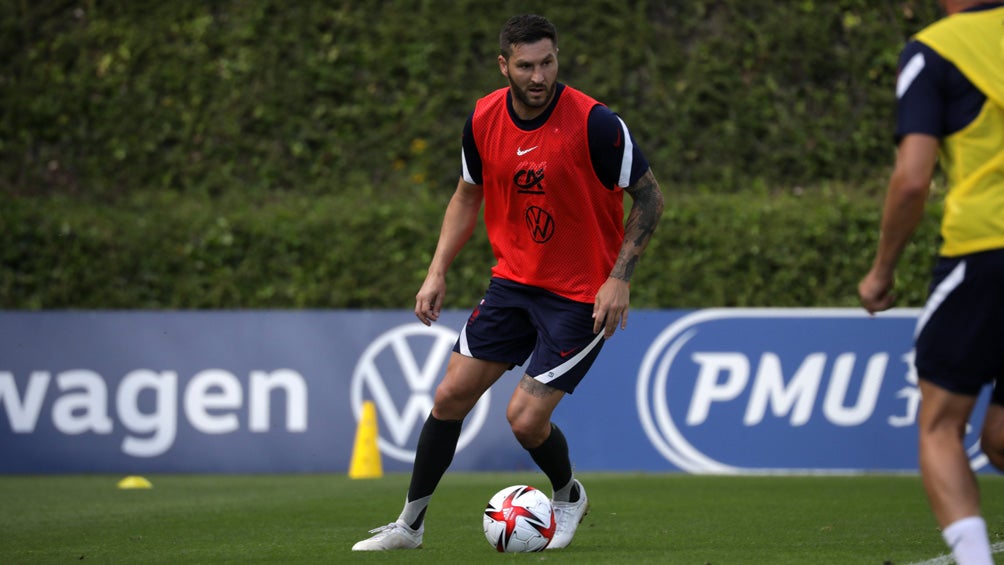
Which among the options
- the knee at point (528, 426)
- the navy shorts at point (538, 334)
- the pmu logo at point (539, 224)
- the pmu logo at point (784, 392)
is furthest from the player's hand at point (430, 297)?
the pmu logo at point (784, 392)

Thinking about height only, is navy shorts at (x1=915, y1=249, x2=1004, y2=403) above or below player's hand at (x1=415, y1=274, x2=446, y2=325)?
above

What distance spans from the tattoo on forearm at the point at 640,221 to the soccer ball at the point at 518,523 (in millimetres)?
1086

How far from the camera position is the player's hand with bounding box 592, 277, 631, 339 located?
19.7 feet

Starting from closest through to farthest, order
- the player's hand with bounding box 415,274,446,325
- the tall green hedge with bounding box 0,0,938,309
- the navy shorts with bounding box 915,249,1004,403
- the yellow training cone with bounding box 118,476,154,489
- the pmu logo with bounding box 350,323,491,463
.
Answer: the navy shorts with bounding box 915,249,1004,403, the player's hand with bounding box 415,274,446,325, the yellow training cone with bounding box 118,476,154,489, the pmu logo with bounding box 350,323,491,463, the tall green hedge with bounding box 0,0,938,309

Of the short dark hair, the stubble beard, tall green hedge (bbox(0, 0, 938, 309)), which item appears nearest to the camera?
the short dark hair

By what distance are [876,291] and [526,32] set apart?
229cm

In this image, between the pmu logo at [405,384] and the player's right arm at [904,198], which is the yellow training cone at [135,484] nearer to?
the pmu logo at [405,384]

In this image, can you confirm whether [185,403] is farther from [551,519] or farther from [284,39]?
[551,519]

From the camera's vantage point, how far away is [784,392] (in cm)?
1221

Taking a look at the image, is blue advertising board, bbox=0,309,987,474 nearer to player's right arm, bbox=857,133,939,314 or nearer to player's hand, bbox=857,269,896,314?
player's hand, bbox=857,269,896,314

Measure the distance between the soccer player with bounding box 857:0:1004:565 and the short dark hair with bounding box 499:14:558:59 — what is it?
6.91ft

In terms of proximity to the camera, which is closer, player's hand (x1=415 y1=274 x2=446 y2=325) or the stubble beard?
the stubble beard

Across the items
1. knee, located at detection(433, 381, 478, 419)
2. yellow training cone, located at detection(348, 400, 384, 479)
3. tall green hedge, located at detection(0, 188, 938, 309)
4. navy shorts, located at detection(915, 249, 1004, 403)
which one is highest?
navy shorts, located at detection(915, 249, 1004, 403)

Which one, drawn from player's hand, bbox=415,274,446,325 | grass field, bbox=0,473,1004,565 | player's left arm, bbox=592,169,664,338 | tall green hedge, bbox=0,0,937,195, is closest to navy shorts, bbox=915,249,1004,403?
grass field, bbox=0,473,1004,565
